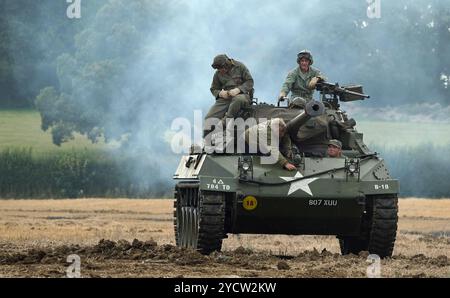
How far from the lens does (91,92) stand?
5272 cm

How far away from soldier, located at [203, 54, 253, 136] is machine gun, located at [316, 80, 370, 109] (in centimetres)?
120

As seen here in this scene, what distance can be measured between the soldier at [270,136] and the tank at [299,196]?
0.14 m

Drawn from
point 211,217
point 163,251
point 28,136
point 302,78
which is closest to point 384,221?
point 211,217

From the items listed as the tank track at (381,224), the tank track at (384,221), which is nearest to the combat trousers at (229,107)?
the tank track at (381,224)

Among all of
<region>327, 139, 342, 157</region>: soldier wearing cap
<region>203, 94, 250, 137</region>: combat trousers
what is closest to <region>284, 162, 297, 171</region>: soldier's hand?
<region>327, 139, 342, 157</region>: soldier wearing cap

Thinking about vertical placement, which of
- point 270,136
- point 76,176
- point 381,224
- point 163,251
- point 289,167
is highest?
point 76,176

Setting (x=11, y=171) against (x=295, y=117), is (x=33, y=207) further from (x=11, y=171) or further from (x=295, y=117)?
(x=295, y=117)

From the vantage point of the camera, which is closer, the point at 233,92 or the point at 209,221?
the point at 209,221

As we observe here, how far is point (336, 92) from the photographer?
23172mm

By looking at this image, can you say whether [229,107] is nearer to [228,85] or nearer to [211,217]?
[228,85]

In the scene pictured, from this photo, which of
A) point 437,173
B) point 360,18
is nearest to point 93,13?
point 360,18

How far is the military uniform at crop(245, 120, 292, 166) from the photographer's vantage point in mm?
20719

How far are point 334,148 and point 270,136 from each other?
1.08m

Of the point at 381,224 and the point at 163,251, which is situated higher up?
the point at 381,224
